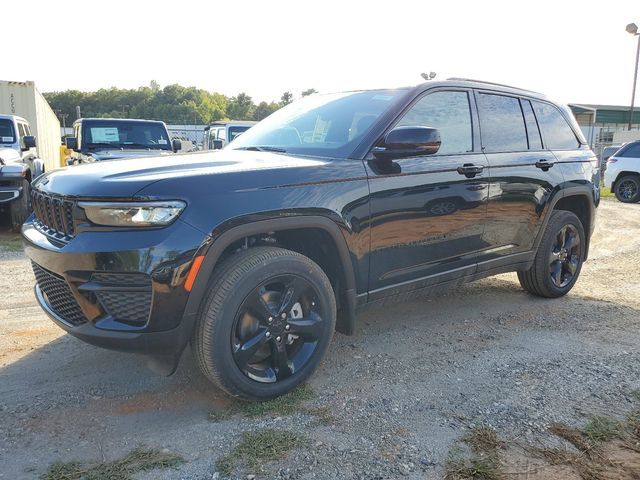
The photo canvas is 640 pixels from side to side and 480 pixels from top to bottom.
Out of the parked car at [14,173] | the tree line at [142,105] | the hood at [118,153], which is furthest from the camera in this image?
the tree line at [142,105]

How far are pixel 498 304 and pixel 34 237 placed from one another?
3854 mm

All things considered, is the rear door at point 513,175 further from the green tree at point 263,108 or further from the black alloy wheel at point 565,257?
the green tree at point 263,108

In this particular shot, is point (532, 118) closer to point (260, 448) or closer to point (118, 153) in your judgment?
point (260, 448)

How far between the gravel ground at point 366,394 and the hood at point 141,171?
46.6 inches

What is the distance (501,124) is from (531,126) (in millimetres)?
472

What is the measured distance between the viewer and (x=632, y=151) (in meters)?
14.8

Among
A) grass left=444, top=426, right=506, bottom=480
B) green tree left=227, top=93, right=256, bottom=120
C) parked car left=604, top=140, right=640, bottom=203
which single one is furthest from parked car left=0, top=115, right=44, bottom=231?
green tree left=227, top=93, right=256, bottom=120

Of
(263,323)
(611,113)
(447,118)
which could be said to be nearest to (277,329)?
(263,323)

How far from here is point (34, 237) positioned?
9.91 ft

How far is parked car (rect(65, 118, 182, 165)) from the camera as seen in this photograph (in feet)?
34.6

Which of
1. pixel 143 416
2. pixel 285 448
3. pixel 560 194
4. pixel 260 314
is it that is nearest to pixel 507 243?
pixel 560 194

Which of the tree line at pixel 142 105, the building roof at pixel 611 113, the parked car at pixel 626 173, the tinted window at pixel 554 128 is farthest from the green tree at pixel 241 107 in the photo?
the tinted window at pixel 554 128

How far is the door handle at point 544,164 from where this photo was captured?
4465 millimetres

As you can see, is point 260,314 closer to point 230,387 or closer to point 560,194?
point 230,387
